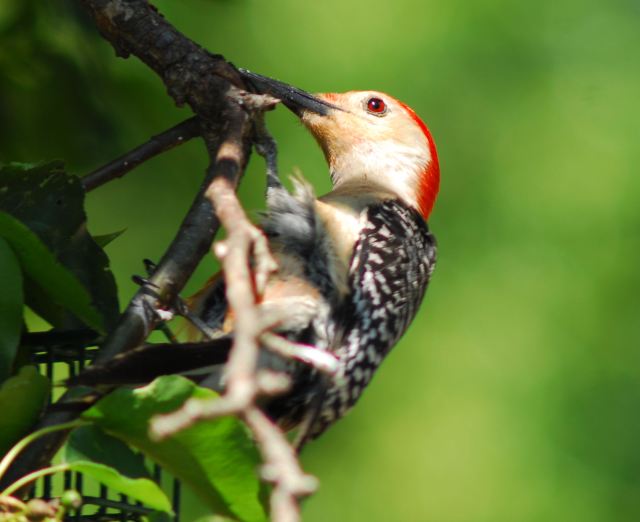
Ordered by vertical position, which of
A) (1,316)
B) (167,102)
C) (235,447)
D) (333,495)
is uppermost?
(167,102)

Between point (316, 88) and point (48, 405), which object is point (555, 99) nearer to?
point (316, 88)

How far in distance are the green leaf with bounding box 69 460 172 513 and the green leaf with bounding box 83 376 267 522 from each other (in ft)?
0.33

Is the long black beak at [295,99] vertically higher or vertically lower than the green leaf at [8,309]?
higher

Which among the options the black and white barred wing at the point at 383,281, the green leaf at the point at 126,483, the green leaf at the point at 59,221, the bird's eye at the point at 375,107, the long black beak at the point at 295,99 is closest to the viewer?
the green leaf at the point at 126,483

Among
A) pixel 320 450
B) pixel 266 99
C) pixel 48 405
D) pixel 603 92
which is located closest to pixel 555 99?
pixel 603 92

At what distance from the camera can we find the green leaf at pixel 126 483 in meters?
2.07

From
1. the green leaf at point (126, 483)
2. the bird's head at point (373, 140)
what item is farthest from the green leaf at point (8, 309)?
the bird's head at point (373, 140)

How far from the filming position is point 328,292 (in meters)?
3.07

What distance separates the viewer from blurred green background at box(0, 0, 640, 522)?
596 centimetres

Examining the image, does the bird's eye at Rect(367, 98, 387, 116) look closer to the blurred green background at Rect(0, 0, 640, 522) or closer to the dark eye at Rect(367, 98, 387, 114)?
the dark eye at Rect(367, 98, 387, 114)

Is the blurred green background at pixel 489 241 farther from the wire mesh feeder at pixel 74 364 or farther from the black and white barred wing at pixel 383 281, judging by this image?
the wire mesh feeder at pixel 74 364

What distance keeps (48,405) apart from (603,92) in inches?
195

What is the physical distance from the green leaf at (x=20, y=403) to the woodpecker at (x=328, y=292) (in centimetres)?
14

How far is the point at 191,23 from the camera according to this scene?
6.12m
